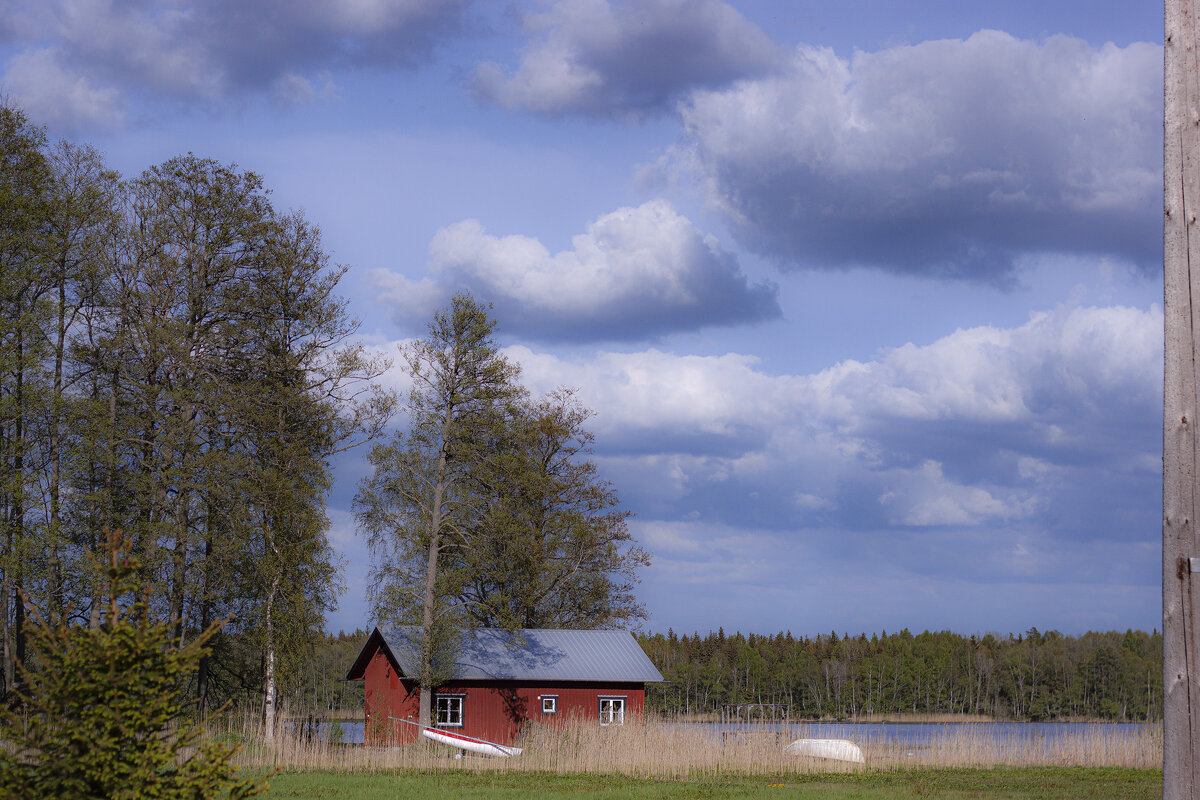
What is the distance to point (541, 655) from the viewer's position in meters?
35.0

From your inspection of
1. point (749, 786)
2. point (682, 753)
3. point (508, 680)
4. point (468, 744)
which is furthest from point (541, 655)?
point (749, 786)

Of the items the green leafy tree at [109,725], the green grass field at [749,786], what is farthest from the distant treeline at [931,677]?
the green leafy tree at [109,725]

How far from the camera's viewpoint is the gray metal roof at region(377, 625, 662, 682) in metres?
33.4

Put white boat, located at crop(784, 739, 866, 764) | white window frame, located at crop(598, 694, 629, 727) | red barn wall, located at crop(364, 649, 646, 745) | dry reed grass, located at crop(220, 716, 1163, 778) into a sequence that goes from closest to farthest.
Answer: dry reed grass, located at crop(220, 716, 1163, 778) < white boat, located at crop(784, 739, 866, 764) < red barn wall, located at crop(364, 649, 646, 745) < white window frame, located at crop(598, 694, 629, 727)

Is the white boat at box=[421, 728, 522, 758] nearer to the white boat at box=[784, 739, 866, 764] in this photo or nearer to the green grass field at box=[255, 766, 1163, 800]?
the green grass field at box=[255, 766, 1163, 800]

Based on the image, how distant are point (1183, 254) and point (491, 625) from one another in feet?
131

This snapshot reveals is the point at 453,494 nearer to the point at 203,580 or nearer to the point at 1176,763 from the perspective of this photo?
the point at 203,580

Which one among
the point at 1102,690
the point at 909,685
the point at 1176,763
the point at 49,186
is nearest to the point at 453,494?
the point at 49,186

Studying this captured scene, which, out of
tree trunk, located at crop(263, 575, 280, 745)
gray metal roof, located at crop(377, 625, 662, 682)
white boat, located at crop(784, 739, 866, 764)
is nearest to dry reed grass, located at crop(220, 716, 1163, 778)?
white boat, located at crop(784, 739, 866, 764)

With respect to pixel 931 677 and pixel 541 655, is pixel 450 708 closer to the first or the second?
pixel 541 655

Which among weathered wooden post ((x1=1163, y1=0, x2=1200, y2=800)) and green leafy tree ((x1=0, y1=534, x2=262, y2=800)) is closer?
weathered wooden post ((x1=1163, y1=0, x2=1200, y2=800))

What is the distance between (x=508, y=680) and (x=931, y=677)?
84311 mm

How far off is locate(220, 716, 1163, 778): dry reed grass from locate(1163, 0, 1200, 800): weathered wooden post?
1979 cm

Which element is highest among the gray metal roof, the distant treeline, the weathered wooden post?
the weathered wooden post
